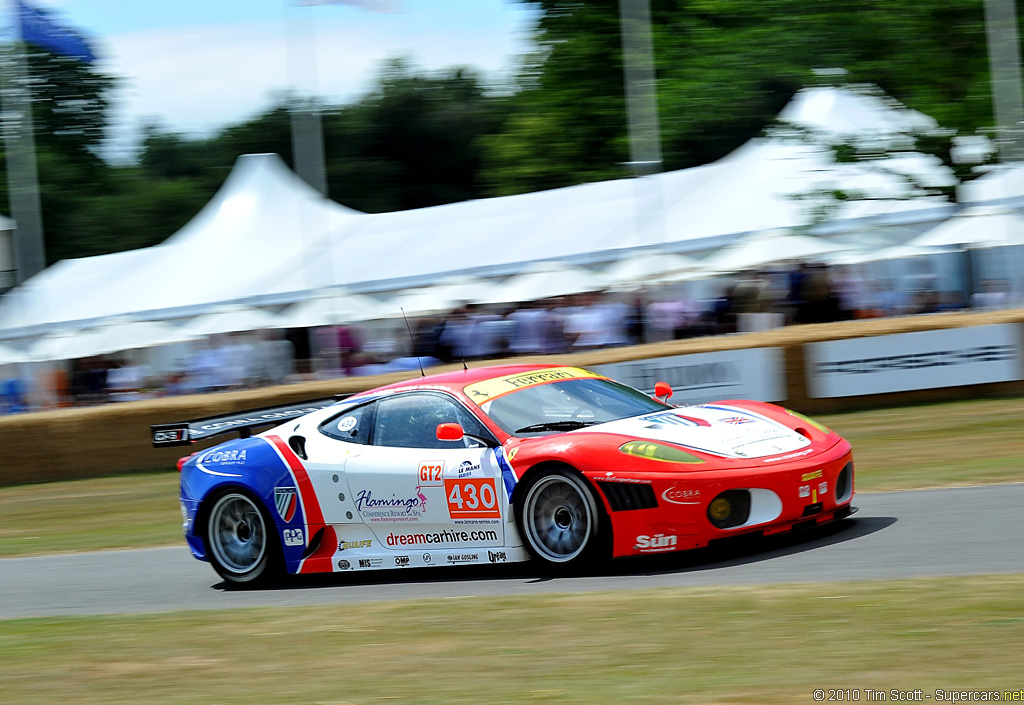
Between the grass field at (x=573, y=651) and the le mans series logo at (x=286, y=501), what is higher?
the le mans series logo at (x=286, y=501)

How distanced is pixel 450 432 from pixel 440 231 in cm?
1777

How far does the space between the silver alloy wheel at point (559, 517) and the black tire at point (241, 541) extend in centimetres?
205

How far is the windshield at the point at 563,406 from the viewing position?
717 centimetres

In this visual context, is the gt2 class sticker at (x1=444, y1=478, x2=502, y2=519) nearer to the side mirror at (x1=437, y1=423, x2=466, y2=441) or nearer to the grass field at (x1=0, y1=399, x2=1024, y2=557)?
the side mirror at (x1=437, y1=423, x2=466, y2=441)

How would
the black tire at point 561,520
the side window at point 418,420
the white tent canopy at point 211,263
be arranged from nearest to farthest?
the black tire at point 561,520
the side window at point 418,420
the white tent canopy at point 211,263

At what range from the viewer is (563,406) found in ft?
24.2

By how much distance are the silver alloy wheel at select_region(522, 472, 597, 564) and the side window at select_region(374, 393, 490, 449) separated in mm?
594

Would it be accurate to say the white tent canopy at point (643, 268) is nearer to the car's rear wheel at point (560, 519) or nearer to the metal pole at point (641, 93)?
the metal pole at point (641, 93)

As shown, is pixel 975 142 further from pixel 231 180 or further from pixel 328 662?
pixel 328 662

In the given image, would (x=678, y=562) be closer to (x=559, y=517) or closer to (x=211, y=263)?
(x=559, y=517)

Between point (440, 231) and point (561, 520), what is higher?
point (440, 231)

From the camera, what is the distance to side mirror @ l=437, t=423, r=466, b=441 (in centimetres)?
700

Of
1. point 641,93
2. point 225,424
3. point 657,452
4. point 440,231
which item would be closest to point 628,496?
point 657,452

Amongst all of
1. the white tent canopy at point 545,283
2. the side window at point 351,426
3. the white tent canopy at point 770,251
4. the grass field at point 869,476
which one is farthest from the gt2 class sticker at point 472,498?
the white tent canopy at point 545,283
